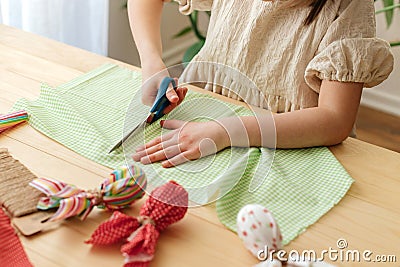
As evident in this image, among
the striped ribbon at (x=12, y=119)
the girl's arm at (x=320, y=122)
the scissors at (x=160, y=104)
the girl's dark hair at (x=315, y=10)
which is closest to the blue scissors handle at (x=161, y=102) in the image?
the scissors at (x=160, y=104)

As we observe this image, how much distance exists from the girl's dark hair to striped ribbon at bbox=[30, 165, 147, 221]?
0.52 meters

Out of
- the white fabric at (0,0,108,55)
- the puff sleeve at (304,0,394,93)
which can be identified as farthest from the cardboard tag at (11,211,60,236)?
the white fabric at (0,0,108,55)

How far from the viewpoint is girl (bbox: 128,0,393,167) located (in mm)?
948

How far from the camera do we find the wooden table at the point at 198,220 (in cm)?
73

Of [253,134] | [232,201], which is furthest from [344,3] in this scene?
[232,201]

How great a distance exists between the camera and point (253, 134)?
94 cm

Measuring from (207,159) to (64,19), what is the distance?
1.31 m

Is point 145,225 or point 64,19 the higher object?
point 145,225

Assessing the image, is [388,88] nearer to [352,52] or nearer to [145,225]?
[352,52]

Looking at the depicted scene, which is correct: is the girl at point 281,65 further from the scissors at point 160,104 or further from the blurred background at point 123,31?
the blurred background at point 123,31

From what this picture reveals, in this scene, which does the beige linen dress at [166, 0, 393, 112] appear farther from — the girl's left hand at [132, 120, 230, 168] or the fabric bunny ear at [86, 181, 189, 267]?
the fabric bunny ear at [86, 181, 189, 267]

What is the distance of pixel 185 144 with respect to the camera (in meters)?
0.91

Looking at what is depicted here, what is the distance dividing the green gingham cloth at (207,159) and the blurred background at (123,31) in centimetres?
88

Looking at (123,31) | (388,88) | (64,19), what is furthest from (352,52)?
(388,88)
